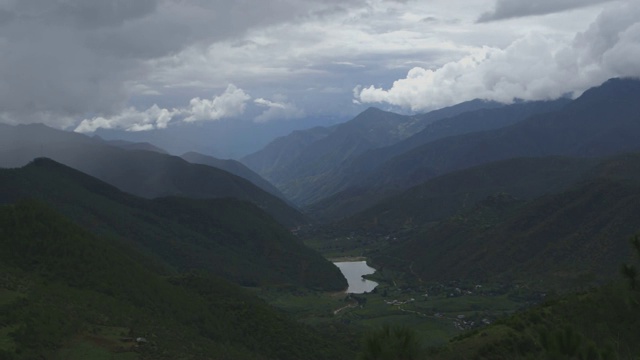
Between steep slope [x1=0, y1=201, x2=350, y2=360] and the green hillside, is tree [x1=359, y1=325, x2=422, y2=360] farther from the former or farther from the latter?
steep slope [x1=0, y1=201, x2=350, y2=360]

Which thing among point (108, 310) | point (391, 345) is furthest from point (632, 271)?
point (108, 310)

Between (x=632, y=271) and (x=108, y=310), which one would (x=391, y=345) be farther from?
(x=108, y=310)

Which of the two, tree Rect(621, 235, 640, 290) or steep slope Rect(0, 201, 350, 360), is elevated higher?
tree Rect(621, 235, 640, 290)

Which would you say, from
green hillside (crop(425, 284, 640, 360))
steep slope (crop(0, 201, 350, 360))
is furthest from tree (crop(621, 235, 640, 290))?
steep slope (crop(0, 201, 350, 360))

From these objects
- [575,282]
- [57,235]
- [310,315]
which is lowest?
[310,315]

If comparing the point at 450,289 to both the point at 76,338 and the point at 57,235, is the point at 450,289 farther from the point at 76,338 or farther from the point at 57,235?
the point at 76,338

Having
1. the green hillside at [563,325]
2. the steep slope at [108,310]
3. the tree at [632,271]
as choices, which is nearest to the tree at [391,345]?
the green hillside at [563,325]

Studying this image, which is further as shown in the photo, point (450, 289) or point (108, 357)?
point (450, 289)

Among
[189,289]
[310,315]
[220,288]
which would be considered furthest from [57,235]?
[310,315]

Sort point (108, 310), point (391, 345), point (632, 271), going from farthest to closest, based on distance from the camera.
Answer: point (108, 310)
point (632, 271)
point (391, 345)
